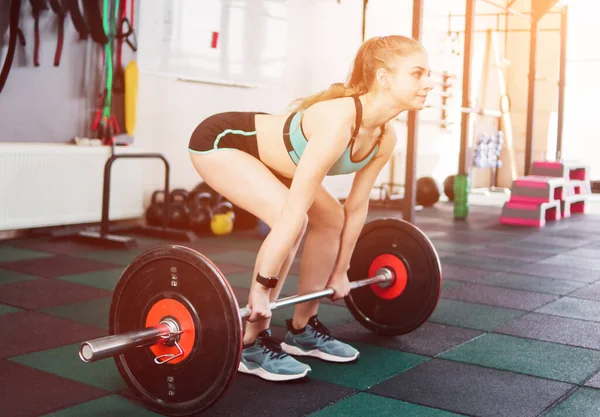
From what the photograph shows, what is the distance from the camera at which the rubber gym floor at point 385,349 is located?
1790 millimetres

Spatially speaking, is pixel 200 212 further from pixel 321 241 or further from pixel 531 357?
pixel 531 357

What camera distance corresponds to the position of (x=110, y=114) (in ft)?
15.2

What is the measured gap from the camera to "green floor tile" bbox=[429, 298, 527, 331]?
2678 millimetres

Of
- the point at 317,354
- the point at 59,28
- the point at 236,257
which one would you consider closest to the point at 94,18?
the point at 59,28

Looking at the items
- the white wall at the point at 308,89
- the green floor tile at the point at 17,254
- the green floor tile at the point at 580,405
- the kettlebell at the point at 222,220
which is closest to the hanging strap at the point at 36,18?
the white wall at the point at 308,89

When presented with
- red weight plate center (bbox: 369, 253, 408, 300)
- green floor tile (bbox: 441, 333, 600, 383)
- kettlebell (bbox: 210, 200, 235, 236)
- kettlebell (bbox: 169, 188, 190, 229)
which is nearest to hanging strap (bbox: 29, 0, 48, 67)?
kettlebell (bbox: 169, 188, 190, 229)

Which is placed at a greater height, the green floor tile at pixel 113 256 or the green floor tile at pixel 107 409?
the green floor tile at pixel 113 256

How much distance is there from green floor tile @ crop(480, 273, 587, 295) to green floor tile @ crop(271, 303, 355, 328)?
101cm

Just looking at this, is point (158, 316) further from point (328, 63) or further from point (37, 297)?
point (328, 63)

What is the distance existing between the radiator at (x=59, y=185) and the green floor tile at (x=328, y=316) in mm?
2103

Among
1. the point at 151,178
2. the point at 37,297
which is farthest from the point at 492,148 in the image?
the point at 37,297

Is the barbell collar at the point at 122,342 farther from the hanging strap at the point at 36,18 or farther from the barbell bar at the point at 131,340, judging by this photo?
the hanging strap at the point at 36,18

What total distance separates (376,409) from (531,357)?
Result: 2.41ft

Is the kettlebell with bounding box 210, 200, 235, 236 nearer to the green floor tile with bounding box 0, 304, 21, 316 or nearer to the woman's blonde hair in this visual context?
the green floor tile with bounding box 0, 304, 21, 316
